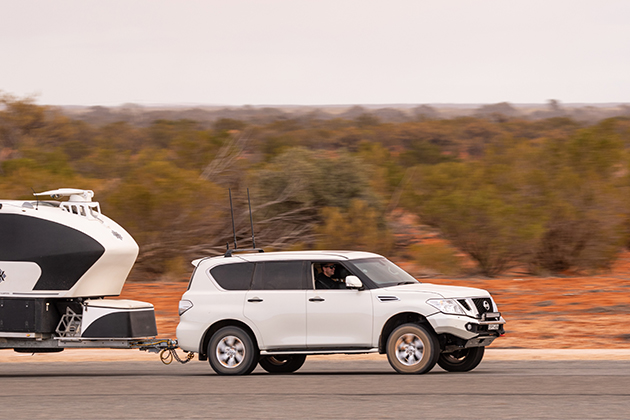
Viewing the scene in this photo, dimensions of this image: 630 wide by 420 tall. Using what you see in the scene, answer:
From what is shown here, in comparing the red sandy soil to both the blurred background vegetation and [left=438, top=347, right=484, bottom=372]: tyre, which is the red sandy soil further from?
[left=438, top=347, right=484, bottom=372]: tyre

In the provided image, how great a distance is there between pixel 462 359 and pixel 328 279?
2.42 meters

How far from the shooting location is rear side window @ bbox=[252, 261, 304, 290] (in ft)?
46.0

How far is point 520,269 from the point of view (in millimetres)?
32750

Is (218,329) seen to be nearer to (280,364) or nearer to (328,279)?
(280,364)

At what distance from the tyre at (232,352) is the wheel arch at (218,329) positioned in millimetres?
100

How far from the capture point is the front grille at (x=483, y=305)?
43.7 feet

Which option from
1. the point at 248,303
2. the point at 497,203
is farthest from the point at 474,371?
the point at 497,203

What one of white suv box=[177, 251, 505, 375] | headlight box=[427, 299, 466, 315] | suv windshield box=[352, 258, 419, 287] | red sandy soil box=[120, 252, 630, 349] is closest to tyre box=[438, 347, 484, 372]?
white suv box=[177, 251, 505, 375]

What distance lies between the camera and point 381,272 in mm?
14133

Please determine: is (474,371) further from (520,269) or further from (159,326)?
(520,269)

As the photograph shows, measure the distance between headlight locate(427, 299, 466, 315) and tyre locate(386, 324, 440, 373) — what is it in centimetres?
36

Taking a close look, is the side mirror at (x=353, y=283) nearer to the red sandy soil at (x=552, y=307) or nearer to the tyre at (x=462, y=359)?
the tyre at (x=462, y=359)

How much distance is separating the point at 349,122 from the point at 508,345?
63.6 m

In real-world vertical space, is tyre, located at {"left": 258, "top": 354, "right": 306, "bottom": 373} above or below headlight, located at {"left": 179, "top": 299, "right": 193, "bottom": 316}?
below
